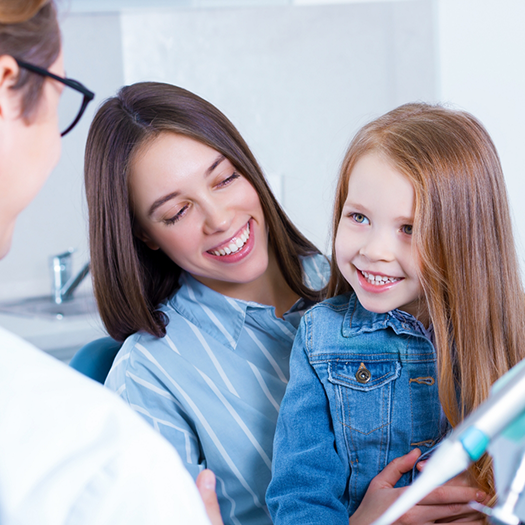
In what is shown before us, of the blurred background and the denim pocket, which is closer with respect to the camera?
the denim pocket

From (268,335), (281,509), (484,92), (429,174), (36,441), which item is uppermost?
(484,92)

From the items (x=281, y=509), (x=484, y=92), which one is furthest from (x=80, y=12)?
(x=281, y=509)

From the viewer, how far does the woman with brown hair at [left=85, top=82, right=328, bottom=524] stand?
1.22m

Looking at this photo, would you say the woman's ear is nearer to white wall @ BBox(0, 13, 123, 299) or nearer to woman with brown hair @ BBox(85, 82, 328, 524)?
woman with brown hair @ BBox(85, 82, 328, 524)

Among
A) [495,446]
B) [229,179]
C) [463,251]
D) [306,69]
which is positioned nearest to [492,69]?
[306,69]

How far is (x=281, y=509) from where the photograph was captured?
99 cm

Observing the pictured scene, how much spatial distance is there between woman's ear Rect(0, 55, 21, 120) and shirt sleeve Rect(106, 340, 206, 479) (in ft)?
2.35

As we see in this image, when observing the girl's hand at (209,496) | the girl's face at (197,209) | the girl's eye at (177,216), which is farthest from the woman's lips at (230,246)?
the girl's hand at (209,496)

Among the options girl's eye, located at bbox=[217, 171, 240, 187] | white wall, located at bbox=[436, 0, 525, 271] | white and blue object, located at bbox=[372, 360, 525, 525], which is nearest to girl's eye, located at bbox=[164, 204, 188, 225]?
girl's eye, located at bbox=[217, 171, 240, 187]

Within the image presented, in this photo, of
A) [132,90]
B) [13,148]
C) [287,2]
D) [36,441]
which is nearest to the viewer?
[36,441]

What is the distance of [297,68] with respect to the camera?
267 centimetres

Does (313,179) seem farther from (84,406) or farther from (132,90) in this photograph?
(84,406)

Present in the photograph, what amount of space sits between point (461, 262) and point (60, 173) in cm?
225

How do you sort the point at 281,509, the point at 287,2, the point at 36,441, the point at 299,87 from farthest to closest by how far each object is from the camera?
the point at 287,2, the point at 299,87, the point at 281,509, the point at 36,441
